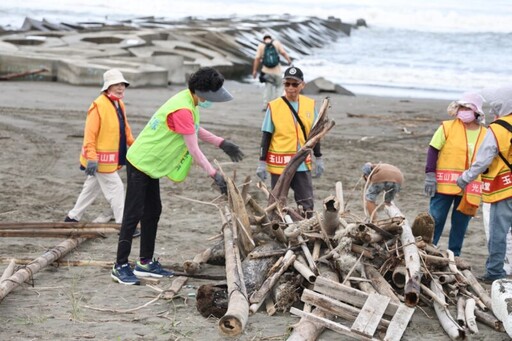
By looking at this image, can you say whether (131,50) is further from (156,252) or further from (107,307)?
(107,307)

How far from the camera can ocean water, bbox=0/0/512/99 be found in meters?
30.1

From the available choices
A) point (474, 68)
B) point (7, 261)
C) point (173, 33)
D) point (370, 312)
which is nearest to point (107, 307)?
point (7, 261)

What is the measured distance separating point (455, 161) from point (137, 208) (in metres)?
3.17

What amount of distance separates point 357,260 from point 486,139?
1830 mm

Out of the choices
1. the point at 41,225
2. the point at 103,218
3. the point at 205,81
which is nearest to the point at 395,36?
the point at 103,218

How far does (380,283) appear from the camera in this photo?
6.55 meters

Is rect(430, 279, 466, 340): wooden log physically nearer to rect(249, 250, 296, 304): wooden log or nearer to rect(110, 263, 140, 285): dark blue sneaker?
rect(249, 250, 296, 304): wooden log

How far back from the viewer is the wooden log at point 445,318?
19.7ft

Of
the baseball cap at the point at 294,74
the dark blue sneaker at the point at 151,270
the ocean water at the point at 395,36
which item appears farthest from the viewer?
the ocean water at the point at 395,36

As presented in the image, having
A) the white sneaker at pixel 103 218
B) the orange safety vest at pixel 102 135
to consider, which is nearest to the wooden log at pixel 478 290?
the orange safety vest at pixel 102 135

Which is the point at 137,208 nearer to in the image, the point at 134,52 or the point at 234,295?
the point at 234,295

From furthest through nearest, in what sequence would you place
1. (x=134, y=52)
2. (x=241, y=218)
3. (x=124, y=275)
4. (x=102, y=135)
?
(x=134, y=52) → (x=102, y=135) → (x=124, y=275) → (x=241, y=218)

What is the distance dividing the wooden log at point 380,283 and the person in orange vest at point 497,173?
1572 mm

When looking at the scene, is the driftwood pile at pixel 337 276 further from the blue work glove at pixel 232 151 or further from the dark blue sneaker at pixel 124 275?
the dark blue sneaker at pixel 124 275
